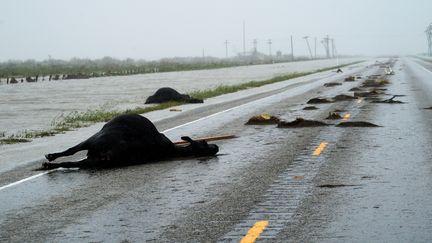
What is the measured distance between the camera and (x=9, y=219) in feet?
25.9

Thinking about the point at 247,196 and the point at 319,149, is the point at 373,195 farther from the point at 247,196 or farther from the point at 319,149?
the point at 319,149

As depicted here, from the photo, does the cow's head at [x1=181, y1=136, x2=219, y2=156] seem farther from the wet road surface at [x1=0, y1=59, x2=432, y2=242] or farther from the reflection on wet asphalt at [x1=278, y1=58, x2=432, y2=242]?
the reflection on wet asphalt at [x1=278, y1=58, x2=432, y2=242]

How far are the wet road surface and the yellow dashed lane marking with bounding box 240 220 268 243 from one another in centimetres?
4

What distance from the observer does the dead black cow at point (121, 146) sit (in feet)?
37.3

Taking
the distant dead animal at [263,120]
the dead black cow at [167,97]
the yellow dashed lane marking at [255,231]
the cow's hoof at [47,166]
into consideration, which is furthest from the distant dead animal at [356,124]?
the dead black cow at [167,97]

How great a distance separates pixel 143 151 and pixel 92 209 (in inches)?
144

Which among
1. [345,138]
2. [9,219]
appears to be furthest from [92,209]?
[345,138]

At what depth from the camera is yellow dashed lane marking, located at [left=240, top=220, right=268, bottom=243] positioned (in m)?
6.48

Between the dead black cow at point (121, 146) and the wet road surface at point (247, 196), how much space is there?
27 cm

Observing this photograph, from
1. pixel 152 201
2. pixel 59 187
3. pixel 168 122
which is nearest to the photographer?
pixel 152 201

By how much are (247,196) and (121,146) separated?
3.46 meters

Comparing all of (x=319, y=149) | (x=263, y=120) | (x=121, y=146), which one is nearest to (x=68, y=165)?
(x=121, y=146)

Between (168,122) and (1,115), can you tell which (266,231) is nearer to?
(168,122)

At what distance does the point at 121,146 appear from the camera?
1147 centimetres
